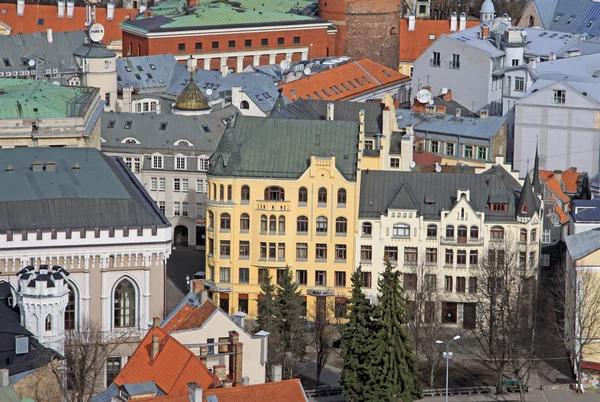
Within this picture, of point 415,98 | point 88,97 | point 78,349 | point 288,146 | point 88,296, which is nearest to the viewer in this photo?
point 78,349

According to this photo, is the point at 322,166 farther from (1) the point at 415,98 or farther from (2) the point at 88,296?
(1) the point at 415,98

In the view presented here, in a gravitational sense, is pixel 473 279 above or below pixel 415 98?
below

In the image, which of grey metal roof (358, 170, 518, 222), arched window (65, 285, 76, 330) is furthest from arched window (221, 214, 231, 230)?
arched window (65, 285, 76, 330)

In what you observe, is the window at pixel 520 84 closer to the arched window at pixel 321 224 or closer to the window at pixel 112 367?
the arched window at pixel 321 224

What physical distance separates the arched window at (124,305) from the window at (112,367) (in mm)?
2449

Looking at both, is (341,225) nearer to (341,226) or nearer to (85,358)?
(341,226)

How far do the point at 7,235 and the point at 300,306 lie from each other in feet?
72.7

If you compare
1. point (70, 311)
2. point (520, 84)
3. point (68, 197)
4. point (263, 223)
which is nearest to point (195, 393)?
point (70, 311)

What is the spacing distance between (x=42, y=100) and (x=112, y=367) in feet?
122

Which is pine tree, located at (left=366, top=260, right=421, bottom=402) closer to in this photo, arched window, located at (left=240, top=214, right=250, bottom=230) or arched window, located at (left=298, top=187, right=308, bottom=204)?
arched window, located at (left=298, top=187, right=308, bottom=204)

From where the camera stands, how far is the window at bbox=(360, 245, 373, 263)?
14338cm

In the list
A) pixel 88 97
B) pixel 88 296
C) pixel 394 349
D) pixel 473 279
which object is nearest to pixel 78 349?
pixel 88 296

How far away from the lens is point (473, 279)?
467ft

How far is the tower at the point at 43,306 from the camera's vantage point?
373 feet
